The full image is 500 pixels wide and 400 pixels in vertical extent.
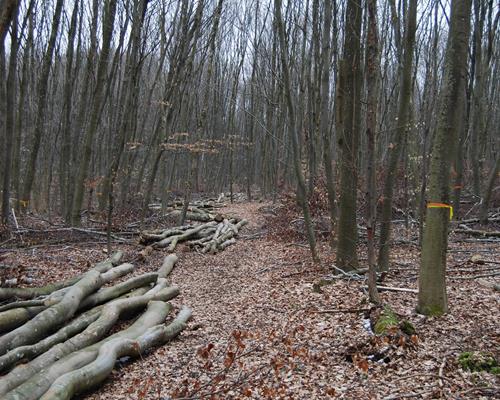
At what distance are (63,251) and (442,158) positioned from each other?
331 inches

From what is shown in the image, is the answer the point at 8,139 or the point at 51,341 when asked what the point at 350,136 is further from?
the point at 8,139

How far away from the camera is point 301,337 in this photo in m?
5.13

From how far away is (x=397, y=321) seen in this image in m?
4.84

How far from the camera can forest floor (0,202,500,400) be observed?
3.83 meters

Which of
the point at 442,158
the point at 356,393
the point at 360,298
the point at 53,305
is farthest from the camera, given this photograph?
the point at 360,298

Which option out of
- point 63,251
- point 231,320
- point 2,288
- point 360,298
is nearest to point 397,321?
point 360,298

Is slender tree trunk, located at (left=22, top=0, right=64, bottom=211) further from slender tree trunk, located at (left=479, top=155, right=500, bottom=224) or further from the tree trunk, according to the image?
slender tree trunk, located at (left=479, top=155, right=500, bottom=224)

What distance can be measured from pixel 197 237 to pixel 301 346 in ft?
26.5

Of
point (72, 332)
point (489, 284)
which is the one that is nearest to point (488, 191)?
point (489, 284)

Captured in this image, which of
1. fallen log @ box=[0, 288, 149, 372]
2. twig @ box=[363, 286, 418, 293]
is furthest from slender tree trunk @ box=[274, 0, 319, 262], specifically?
fallen log @ box=[0, 288, 149, 372]

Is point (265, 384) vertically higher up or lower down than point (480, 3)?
lower down

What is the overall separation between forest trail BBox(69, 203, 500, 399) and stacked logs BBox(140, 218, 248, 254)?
3140mm

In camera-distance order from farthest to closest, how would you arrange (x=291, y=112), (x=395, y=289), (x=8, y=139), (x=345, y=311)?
(x=8, y=139), (x=291, y=112), (x=395, y=289), (x=345, y=311)

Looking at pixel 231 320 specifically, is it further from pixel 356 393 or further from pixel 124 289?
pixel 356 393
